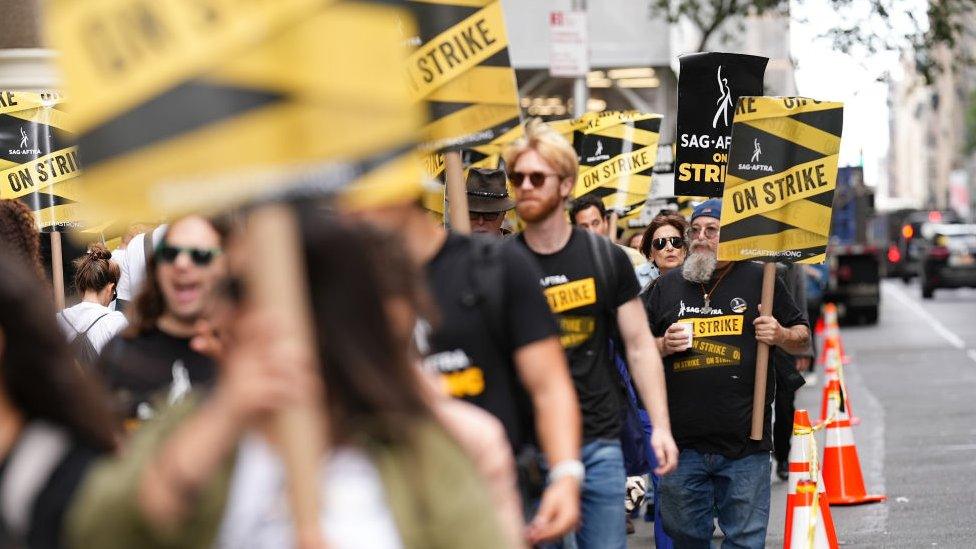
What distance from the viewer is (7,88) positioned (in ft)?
43.0

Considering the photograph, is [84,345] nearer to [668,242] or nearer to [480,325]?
[480,325]

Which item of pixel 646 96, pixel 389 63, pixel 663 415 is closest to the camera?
pixel 389 63

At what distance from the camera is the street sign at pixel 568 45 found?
19.1 metres

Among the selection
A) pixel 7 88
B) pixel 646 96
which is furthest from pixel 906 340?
pixel 7 88

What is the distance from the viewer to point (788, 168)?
29.3 feet

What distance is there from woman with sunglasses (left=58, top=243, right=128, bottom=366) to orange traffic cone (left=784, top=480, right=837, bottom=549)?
318cm

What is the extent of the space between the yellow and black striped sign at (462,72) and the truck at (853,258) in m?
29.4

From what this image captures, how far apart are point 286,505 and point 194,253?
8.13 ft

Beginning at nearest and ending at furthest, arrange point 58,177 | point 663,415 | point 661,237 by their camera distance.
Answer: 1. point 663,415
2. point 58,177
3. point 661,237

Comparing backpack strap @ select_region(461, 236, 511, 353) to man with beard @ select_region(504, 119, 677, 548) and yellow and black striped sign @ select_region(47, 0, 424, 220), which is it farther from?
yellow and black striped sign @ select_region(47, 0, 424, 220)

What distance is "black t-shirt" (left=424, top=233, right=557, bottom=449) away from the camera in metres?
4.80

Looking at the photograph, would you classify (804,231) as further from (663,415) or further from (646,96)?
(646,96)

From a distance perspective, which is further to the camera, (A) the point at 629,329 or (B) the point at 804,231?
(B) the point at 804,231

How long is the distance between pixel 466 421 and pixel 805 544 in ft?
18.1
